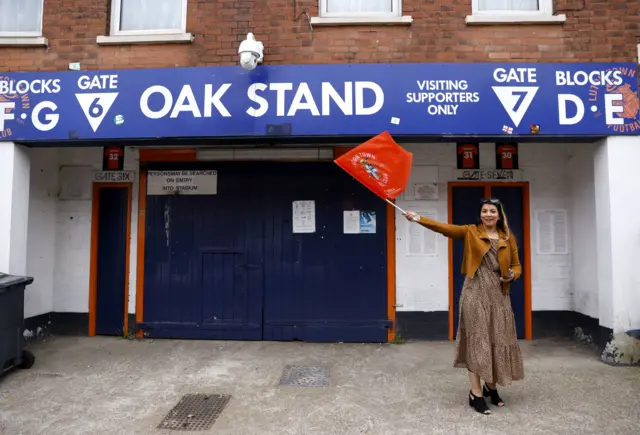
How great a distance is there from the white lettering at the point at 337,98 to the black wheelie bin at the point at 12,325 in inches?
155

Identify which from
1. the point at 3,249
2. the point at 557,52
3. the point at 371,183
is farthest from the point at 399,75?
the point at 3,249

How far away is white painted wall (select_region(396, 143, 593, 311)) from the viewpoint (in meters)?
5.98

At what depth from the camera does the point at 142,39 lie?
5332 mm

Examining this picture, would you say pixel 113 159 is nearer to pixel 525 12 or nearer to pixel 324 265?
pixel 324 265

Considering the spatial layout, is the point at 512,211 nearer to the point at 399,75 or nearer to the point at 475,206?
the point at 475,206

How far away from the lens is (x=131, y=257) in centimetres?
616

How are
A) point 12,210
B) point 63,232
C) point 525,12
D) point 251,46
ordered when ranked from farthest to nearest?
point 63,232
point 525,12
point 12,210
point 251,46

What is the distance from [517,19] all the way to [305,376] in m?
4.89

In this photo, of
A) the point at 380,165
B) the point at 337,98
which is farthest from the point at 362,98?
the point at 380,165

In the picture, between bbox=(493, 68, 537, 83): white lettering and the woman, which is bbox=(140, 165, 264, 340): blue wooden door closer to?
the woman

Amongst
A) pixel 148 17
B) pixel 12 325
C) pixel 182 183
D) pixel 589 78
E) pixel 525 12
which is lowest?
pixel 12 325

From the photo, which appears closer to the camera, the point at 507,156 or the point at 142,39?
the point at 142,39

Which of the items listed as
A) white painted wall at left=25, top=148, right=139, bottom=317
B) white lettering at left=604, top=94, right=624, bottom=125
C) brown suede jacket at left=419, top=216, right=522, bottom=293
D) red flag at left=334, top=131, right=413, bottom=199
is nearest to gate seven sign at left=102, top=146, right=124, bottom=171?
white painted wall at left=25, top=148, right=139, bottom=317

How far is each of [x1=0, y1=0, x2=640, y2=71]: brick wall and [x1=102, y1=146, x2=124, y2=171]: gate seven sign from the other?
1297 millimetres
